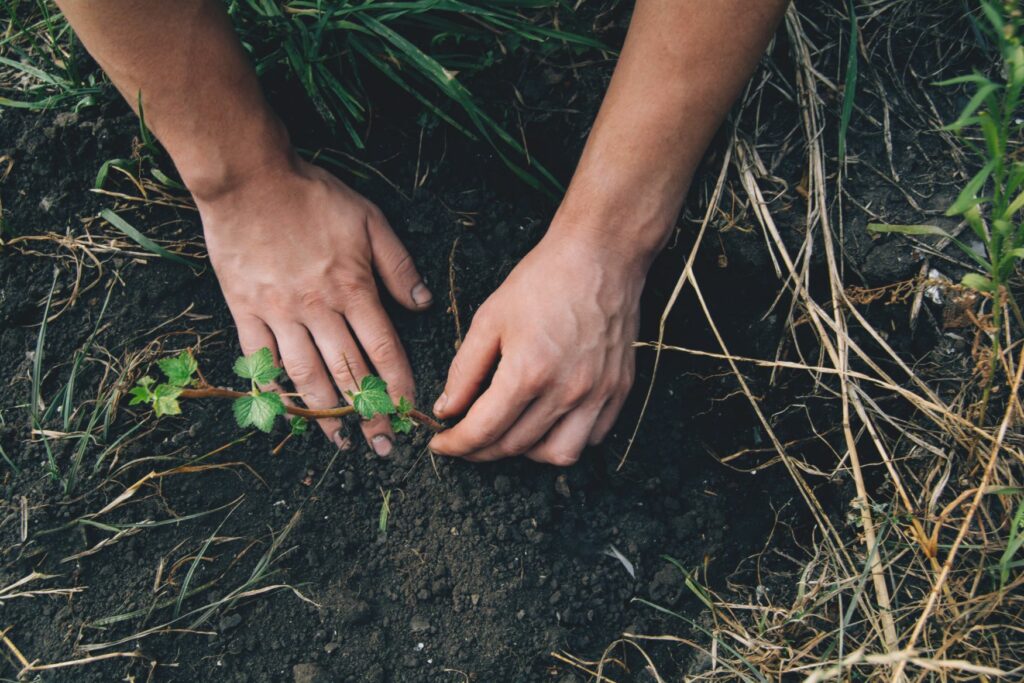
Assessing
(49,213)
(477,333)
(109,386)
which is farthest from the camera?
(49,213)

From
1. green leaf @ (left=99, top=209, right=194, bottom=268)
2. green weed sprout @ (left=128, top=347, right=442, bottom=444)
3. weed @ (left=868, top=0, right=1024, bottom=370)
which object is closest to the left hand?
green weed sprout @ (left=128, top=347, right=442, bottom=444)

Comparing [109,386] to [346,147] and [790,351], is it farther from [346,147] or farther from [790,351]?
[790,351]

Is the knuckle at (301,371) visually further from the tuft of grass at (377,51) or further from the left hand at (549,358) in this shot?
the tuft of grass at (377,51)

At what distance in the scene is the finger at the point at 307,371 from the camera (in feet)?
5.54

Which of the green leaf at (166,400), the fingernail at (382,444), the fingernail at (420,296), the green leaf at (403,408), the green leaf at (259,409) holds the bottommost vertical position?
the fingernail at (382,444)

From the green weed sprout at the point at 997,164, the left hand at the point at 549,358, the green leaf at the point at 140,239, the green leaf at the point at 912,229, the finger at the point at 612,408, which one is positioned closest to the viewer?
the green weed sprout at the point at 997,164

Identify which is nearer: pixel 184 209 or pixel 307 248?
pixel 307 248

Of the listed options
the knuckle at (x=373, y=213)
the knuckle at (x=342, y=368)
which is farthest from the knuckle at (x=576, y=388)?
the knuckle at (x=373, y=213)

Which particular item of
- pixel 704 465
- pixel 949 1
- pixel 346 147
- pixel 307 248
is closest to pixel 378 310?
pixel 307 248

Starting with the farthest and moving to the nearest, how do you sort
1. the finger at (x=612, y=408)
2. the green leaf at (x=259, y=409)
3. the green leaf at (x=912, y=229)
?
1. the finger at (x=612, y=408)
2. the green leaf at (x=912, y=229)
3. the green leaf at (x=259, y=409)

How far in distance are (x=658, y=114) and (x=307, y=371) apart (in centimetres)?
93

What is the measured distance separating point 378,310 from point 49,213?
833 mm

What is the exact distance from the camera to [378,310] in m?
1.72

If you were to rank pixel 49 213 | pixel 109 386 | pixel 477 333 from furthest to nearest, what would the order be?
pixel 49 213, pixel 109 386, pixel 477 333
